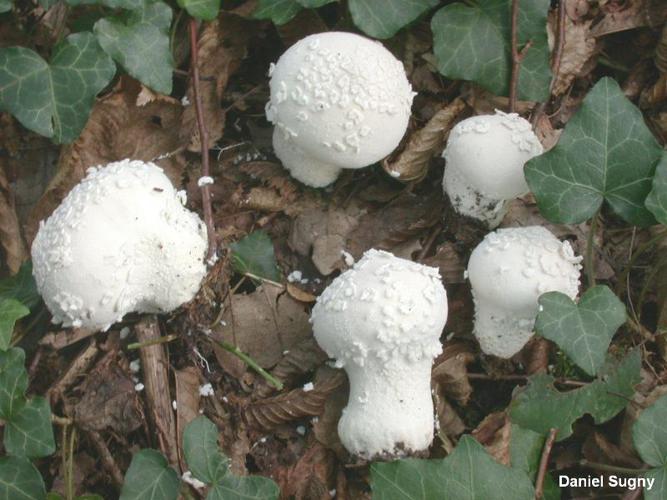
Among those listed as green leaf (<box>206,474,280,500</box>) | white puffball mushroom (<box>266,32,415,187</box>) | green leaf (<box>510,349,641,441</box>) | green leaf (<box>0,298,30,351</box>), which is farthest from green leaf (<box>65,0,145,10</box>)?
green leaf (<box>510,349,641,441</box>)

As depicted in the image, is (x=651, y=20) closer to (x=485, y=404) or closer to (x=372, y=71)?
(x=372, y=71)

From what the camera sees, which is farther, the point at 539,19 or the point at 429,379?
the point at 539,19

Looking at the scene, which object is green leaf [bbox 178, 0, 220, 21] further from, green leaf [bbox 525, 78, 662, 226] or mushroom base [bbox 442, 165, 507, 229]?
green leaf [bbox 525, 78, 662, 226]

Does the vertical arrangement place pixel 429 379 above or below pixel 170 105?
below

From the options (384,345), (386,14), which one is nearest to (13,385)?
(384,345)

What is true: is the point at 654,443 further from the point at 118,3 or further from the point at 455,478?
the point at 118,3

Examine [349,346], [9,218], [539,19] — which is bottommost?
[349,346]

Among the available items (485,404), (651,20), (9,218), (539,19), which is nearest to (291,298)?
(485,404)
